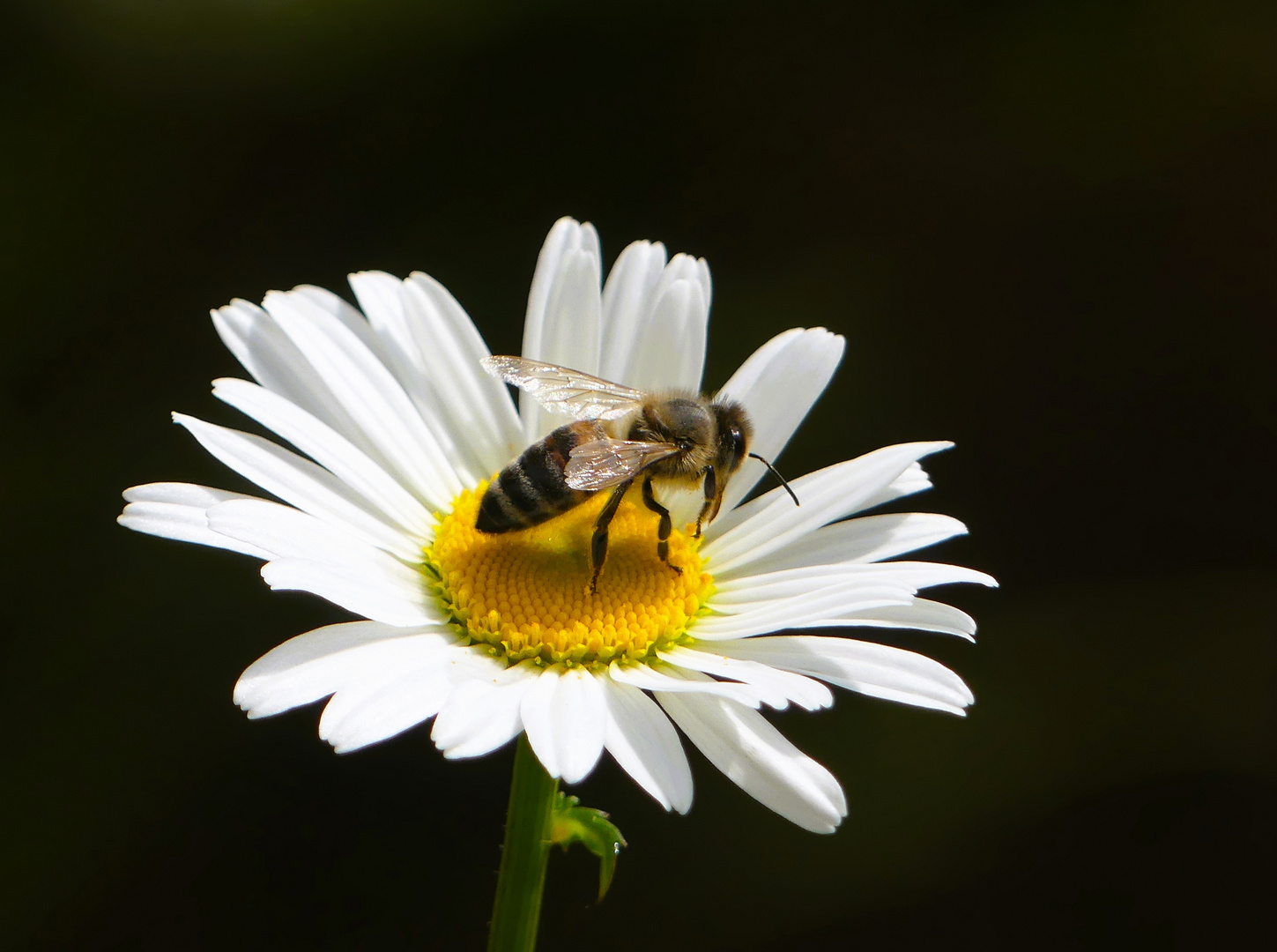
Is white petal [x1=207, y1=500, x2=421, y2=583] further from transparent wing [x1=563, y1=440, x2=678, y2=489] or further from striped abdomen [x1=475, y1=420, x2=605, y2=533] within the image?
transparent wing [x1=563, y1=440, x2=678, y2=489]

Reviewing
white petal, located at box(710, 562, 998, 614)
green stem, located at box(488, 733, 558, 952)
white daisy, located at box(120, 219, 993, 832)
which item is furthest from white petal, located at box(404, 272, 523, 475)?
green stem, located at box(488, 733, 558, 952)

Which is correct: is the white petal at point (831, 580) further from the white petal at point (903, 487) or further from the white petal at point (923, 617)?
the white petal at point (903, 487)

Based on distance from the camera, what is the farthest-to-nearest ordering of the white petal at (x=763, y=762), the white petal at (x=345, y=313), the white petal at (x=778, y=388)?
the white petal at (x=778, y=388) < the white petal at (x=345, y=313) < the white petal at (x=763, y=762)

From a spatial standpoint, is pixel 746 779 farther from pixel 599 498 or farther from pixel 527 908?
pixel 599 498

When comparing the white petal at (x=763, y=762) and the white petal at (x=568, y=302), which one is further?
the white petal at (x=568, y=302)

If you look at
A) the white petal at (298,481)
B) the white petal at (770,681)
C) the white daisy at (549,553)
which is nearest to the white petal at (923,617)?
the white daisy at (549,553)

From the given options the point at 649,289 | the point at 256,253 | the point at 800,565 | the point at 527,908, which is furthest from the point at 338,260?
the point at 527,908
